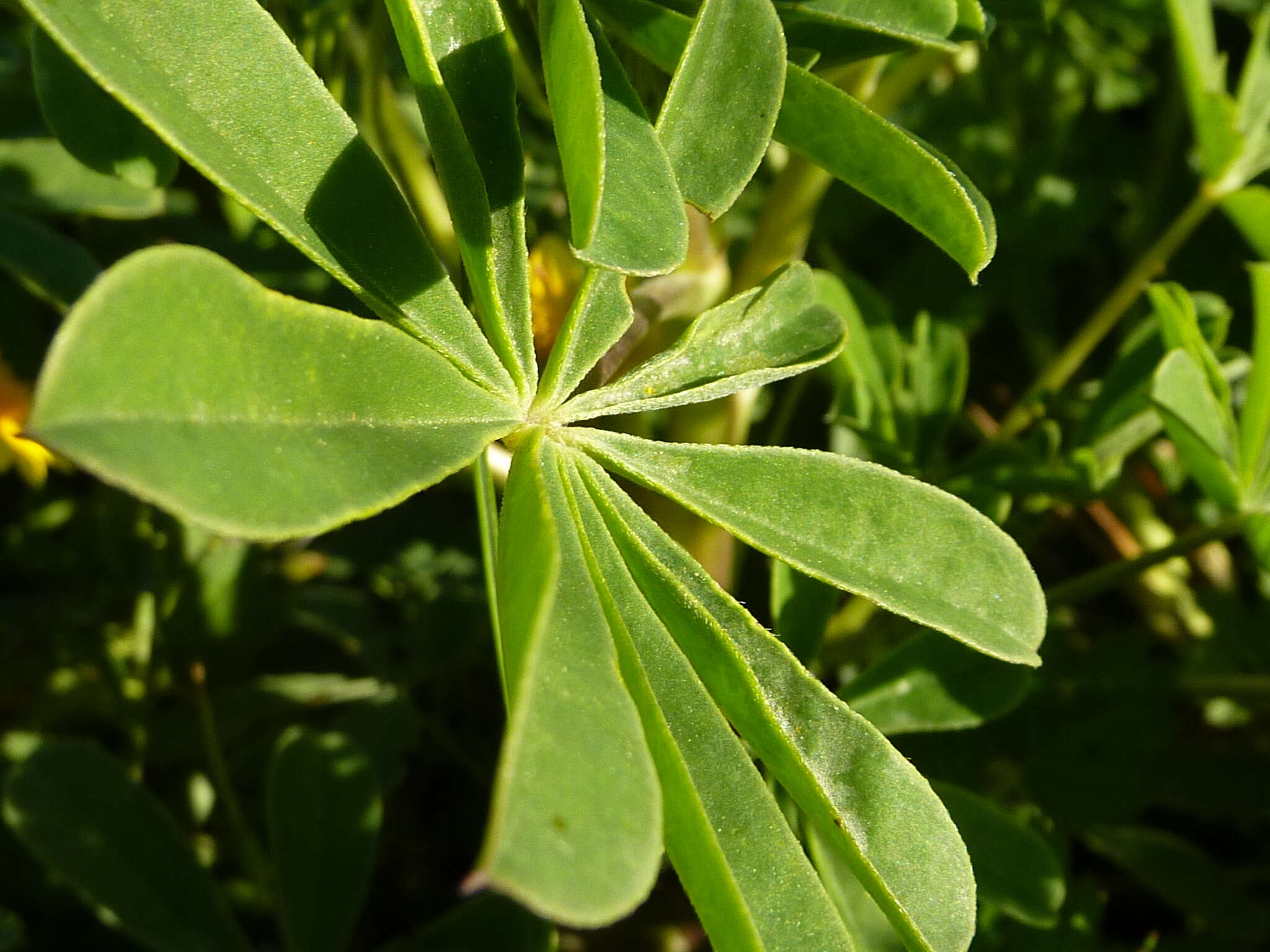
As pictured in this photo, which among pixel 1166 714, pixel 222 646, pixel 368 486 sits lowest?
→ pixel 222 646

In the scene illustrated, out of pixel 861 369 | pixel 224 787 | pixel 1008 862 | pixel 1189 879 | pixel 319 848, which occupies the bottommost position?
pixel 224 787

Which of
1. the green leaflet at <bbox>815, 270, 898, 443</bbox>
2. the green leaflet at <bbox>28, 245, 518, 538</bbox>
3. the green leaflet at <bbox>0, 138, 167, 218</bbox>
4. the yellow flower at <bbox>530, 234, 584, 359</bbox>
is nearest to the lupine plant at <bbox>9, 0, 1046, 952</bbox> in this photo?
the green leaflet at <bbox>28, 245, 518, 538</bbox>

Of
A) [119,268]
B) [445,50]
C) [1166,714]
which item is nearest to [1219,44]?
[1166,714]

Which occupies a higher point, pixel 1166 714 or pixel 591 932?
pixel 1166 714

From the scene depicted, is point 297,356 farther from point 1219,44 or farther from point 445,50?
point 1219,44

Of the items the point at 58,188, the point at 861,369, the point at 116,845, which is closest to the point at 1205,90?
the point at 861,369

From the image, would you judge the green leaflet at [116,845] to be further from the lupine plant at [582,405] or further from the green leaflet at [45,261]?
the lupine plant at [582,405]

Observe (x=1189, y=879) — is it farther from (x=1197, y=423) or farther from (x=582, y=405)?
(x=582, y=405)
